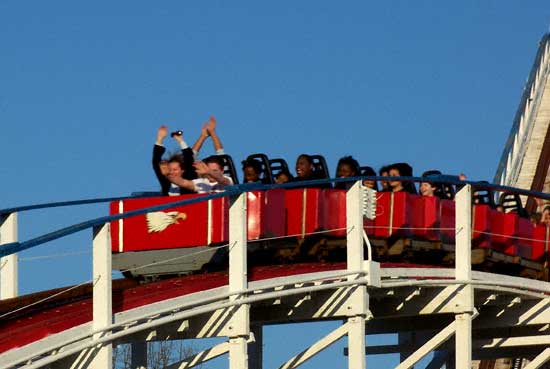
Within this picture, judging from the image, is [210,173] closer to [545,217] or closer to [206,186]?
[206,186]

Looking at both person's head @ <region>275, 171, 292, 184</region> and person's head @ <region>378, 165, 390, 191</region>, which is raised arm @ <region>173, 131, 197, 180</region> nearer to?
person's head @ <region>275, 171, 292, 184</region>

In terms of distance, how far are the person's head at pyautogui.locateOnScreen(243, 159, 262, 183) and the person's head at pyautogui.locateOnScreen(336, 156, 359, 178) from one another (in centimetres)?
87

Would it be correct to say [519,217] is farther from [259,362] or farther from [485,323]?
[259,362]

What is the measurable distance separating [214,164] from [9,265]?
2811mm

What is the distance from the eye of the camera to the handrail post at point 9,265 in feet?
62.7

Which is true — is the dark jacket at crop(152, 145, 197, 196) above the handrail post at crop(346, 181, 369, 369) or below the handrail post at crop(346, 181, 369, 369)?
above

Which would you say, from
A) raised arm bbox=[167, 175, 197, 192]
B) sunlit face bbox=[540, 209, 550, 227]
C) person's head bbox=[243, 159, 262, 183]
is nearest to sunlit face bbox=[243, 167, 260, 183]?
person's head bbox=[243, 159, 262, 183]

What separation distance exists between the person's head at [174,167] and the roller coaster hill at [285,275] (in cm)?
79

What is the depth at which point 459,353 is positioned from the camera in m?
22.1

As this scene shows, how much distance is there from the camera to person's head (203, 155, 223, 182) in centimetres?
2086

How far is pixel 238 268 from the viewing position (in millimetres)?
18469

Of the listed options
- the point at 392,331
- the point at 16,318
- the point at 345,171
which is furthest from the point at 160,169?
the point at 392,331

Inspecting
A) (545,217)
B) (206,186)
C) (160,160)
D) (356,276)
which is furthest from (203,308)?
(545,217)

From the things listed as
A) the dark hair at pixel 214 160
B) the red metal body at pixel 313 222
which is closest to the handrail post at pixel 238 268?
the red metal body at pixel 313 222
